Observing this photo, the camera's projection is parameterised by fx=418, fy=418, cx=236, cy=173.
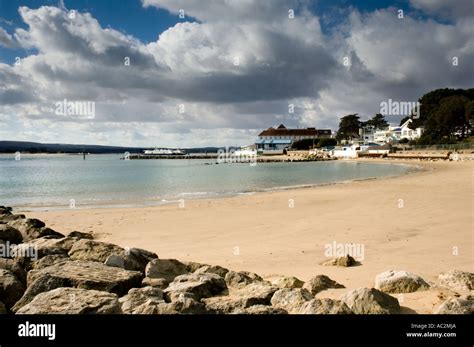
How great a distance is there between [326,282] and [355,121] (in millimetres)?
131431

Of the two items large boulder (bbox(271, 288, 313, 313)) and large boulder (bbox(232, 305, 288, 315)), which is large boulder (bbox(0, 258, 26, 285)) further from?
large boulder (bbox(271, 288, 313, 313))

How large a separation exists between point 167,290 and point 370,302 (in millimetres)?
2496

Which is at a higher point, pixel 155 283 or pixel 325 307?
pixel 325 307

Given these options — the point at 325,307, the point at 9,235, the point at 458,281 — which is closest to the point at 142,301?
the point at 325,307

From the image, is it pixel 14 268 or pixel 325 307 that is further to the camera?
pixel 14 268

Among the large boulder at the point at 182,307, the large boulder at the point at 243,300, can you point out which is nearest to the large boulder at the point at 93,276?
the large boulder at the point at 182,307

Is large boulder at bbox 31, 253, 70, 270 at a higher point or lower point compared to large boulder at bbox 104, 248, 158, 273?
higher

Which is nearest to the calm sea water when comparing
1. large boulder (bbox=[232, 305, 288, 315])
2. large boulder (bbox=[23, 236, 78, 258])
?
large boulder (bbox=[23, 236, 78, 258])

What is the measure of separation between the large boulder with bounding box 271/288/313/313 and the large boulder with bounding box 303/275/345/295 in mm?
925

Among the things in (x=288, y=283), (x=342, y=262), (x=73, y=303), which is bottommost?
(x=342, y=262)

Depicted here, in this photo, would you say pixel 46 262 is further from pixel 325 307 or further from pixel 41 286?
pixel 325 307

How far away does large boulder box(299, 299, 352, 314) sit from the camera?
4.29 metres

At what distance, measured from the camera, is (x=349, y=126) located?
131 metres

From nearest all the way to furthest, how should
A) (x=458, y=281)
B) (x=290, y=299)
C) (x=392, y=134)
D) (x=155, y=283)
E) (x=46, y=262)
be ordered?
(x=290, y=299), (x=155, y=283), (x=458, y=281), (x=46, y=262), (x=392, y=134)
